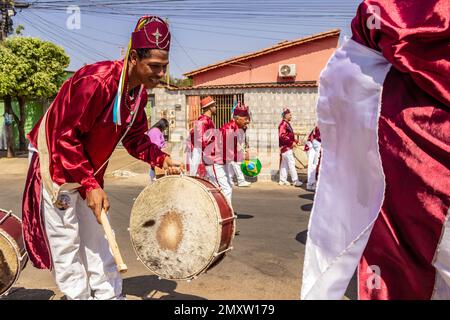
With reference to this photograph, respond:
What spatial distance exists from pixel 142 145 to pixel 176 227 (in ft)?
2.35

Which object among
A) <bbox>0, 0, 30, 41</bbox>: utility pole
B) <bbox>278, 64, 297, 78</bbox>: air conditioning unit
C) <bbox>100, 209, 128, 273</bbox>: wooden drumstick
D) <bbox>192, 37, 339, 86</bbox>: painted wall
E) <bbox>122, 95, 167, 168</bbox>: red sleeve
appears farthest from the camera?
<bbox>192, 37, 339, 86</bbox>: painted wall

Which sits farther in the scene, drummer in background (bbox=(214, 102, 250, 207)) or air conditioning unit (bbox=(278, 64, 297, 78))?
air conditioning unit (bbox=(278, 64, 297, 78))

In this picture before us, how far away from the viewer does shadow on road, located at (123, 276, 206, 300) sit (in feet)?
13.5

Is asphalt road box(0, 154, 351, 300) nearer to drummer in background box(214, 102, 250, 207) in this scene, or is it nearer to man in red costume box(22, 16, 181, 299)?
drummer in background box(214, 102, 250, 207)

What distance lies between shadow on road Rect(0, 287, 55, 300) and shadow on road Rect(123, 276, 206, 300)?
2.12 ft

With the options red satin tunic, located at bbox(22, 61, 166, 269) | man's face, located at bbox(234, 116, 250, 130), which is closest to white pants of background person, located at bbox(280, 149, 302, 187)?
man's face, located at bbox(234, 116, 250, 130)

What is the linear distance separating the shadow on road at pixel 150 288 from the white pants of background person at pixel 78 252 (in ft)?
2.30

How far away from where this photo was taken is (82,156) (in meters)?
3.02

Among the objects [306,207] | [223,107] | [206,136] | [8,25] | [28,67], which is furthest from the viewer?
[223,107]

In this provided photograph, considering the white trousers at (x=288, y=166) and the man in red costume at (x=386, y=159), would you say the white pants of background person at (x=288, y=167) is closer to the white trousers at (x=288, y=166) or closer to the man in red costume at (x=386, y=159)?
the white trousers at (x=288, y=166)

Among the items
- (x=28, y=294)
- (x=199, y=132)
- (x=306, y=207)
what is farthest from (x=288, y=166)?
(x=28, y=294)

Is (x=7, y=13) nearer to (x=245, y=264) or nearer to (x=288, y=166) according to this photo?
(x=288, y=166)

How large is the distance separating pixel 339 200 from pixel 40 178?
6.90ft

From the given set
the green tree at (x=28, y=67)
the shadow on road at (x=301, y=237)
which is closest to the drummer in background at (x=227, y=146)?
the shadow on road at (x=301, y=237)
